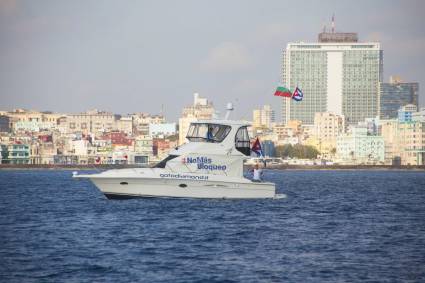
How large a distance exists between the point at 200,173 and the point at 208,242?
17100mm

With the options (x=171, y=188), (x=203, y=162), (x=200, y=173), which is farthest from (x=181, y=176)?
(x=203, y=162)

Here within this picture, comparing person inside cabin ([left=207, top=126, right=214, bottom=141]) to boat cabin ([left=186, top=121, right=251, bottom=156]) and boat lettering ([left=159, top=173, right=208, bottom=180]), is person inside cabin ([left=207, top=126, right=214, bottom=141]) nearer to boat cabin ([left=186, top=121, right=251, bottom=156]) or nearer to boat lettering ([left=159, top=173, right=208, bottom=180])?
boat cabin ([left=186, top=121, right=251, bottom=156])

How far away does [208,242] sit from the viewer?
1649 inches

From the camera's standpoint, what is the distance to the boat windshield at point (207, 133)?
198 ft

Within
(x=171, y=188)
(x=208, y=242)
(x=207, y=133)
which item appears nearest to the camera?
(x=208, y=242)

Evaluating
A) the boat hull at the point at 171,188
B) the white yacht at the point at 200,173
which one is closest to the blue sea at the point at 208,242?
the boat hull at the point at 171,188

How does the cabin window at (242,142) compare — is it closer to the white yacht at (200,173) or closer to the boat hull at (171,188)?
the white yacht at (200,173)

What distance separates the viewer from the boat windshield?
60281 millimetres

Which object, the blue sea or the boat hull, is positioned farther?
the boat hull

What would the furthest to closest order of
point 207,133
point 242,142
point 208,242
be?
point 242,142 < point 207,133 < point 208,242

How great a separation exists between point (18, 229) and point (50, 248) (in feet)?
24.8

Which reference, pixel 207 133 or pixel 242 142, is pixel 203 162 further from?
pixel 242 142

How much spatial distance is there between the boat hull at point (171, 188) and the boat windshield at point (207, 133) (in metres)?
2.98

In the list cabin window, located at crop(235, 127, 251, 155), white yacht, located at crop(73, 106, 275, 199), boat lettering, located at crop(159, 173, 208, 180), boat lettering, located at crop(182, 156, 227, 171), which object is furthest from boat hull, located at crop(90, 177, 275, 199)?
cabin window, located at crop(235, 127, 251, 155)
